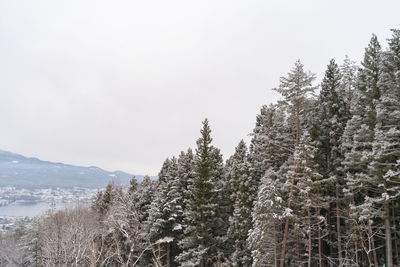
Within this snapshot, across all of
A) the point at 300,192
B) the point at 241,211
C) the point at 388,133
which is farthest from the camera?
the point at 241,211

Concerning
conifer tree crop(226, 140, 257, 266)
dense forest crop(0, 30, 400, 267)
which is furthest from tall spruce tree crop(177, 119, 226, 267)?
conifer tree crop(226, 140, 257, 266)

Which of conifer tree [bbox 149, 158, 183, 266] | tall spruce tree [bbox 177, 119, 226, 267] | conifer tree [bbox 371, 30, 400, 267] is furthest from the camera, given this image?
conifer tree [bbox 149, 158, 183, 266]

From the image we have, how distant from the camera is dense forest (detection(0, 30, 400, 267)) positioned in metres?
15.7

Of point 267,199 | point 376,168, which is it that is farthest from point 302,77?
point 267,199

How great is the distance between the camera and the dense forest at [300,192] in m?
15.7

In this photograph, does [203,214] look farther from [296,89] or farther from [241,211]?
[296,89]

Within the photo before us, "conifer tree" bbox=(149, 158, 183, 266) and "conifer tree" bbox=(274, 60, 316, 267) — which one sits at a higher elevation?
"conifer tree" bbox=(274, 60, 316, 267)

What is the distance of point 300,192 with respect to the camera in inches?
638

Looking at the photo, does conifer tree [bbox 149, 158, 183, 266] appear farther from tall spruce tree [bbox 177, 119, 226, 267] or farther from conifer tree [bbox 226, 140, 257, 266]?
conifer tree [bbox 226, 140, 257, 266]

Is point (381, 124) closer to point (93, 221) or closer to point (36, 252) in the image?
point (93, 221)

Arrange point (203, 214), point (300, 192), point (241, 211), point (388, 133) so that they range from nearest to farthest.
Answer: point (388, 133), point (300, 192), point (241, 211), point (203, 214)

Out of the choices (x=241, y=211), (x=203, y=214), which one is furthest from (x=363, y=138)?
(x=203, y=214)

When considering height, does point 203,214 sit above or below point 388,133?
below

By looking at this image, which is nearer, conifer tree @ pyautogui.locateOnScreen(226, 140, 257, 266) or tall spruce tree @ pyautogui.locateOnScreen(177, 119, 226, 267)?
conifer tree @ pyautogui.locateOnScreen(226, 140, 257, 266)
